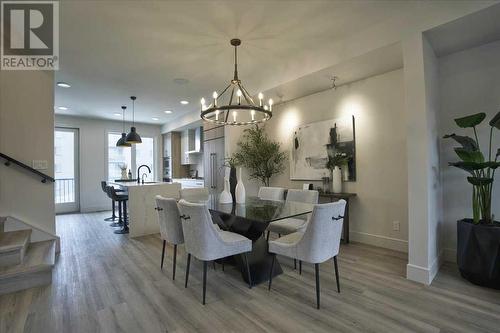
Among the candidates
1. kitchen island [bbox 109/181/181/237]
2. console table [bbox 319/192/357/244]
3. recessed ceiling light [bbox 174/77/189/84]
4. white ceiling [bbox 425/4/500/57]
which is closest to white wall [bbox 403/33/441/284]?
white ceiling [bbox 425/4/500/57]

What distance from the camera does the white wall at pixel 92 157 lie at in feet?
24.0

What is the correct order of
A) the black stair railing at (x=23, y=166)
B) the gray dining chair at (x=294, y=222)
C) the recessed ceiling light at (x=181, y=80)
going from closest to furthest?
the gray dining chair at (x=294, y=222), the black stair railing at (x=23, y=166), the recessed ceiling light at (x=181, y=80)

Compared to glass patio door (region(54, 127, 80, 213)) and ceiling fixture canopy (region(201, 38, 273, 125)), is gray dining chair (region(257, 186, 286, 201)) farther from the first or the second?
glass patio door (region(54, 127, 80, 213))

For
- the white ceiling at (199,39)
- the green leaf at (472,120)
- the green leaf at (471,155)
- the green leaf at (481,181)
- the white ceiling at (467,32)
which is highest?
the white ceiling at (199,39)

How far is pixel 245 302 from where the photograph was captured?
2268 millimetres

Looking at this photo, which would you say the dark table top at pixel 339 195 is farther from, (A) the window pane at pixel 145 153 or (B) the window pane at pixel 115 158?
(A) the window pane at pixel 145 153

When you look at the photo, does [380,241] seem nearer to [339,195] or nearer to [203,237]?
[339,195]

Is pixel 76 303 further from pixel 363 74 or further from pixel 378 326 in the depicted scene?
pixel 363 74

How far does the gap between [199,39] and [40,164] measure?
282 centimetres

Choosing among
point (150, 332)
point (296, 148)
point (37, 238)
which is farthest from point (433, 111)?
point (37, 238)

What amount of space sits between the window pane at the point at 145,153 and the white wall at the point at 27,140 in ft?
16.1

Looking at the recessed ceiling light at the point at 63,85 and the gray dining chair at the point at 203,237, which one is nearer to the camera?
the gray dining chair at the point at 203,237

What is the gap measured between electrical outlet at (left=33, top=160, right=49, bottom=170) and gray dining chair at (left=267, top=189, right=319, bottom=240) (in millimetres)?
3259

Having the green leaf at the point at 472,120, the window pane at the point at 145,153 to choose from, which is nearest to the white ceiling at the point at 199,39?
the green leaf at the point at 472,120
